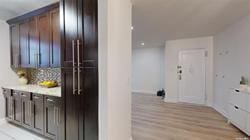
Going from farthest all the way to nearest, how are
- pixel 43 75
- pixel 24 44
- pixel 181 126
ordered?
pixel 43 75 → pixel 24 44 → pixel 181 126

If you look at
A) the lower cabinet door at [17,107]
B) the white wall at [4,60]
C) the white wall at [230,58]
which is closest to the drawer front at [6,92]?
the white wall at [4,60]

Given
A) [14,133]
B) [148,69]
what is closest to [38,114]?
[14,133]

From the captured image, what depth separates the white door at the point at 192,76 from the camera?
5.41 meters

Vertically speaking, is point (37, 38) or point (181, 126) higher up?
point (37, 38)

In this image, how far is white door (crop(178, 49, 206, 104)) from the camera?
541 centimetres

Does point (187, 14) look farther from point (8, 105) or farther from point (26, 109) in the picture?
point (8, 105)

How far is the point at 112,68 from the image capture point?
1863 millimetres

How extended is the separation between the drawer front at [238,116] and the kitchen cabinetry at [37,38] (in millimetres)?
3664

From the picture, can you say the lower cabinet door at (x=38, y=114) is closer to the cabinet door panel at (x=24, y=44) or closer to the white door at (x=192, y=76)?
the cabinet door panel at (x=24, y=44)

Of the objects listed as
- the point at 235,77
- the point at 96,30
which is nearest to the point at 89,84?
the point at 96,30

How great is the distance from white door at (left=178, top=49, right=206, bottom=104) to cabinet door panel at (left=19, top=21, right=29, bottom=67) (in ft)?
16.0

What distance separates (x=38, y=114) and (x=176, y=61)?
191 inches

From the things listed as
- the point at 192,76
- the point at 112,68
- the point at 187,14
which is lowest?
the point at 192,76

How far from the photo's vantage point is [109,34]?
→ 178 centimetres
